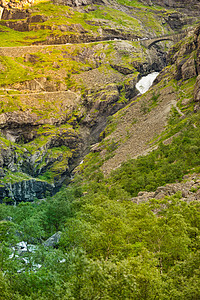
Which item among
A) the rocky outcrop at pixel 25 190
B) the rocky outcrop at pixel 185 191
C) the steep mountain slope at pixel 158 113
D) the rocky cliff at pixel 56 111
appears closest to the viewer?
the rocky outcrop at pixel 185 191

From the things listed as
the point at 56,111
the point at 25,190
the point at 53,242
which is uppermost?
the point at 53,242

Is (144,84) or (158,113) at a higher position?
(158,113)

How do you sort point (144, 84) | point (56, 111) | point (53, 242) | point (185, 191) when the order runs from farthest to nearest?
point (144, 84) → point (56, 111) → point (53, 242) → point (185, 191)

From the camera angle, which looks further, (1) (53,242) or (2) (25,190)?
(2) (25,190)

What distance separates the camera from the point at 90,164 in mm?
110625

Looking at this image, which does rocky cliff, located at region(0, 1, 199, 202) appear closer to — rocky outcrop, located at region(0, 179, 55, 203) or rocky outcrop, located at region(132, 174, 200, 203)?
rocky outcrop, located at region(0, 179, 55, 203)

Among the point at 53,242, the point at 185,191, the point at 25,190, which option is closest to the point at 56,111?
the point at 25,190

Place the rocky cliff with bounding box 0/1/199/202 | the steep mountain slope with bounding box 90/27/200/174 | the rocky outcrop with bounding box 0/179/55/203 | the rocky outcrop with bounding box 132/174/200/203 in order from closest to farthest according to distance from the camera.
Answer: the rocky outcrop with bounding box 132/174/200/203, the steep mountain slope with bounding box 90/27/200/174, the rocky outcrop with bounding box 0/179/55/203, the rocky cliff with bounding box 0/1/199/202

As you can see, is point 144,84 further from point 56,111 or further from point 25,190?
point 25,190

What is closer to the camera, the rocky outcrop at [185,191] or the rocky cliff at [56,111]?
the rocky outcrop at [185,191]

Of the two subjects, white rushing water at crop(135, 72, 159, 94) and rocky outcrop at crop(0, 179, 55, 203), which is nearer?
rocky outcrop at crop(0, 179, 55, 203)

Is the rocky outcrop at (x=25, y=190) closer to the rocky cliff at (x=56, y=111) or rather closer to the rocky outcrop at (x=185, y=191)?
the rocky cliff at (x=56, y=111)

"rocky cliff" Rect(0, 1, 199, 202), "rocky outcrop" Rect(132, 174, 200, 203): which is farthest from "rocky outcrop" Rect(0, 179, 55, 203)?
"rocky outcrop" Rect(132, 174, 200, 203)


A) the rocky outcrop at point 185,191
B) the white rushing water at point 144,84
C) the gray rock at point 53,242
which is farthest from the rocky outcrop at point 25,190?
the white rushing water at point 144,84
